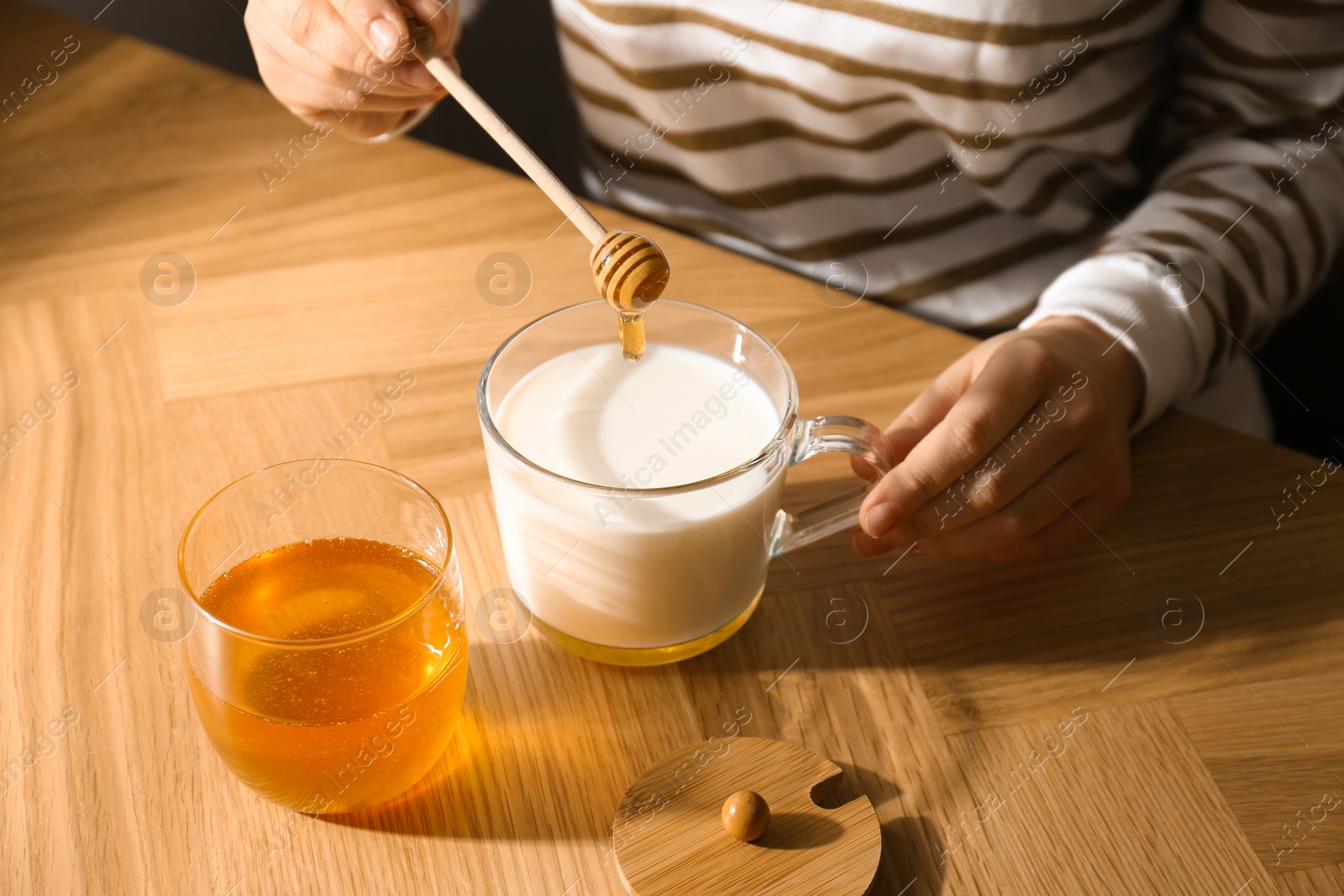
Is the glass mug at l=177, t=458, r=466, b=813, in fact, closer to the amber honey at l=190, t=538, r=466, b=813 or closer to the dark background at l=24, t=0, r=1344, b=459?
the amber honey at l=190, t=538, r=466, b=813

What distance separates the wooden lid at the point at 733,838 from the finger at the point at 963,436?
5.9 inches

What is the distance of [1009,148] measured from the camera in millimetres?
958

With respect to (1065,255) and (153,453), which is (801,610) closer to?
(153,453)

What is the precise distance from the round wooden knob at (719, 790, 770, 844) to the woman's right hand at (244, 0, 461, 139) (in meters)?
0.53

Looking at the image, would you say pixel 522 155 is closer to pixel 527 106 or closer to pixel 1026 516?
pixel 1026 516

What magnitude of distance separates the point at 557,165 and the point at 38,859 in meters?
1.03

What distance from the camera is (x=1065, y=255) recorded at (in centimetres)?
104

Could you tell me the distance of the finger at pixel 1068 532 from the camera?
0.71 m

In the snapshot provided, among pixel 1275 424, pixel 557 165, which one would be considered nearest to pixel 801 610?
pixel 1275 424

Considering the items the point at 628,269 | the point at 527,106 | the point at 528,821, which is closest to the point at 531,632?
the point at 528,821

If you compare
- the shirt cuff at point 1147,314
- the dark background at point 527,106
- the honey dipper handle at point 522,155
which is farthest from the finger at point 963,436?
the dark background at point 527,106

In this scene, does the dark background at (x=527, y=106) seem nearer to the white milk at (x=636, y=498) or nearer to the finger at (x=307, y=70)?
the finger at (x=307, y=70)

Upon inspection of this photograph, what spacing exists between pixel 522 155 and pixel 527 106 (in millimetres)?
906

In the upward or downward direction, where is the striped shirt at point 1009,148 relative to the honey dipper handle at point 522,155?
downward
